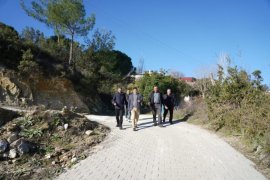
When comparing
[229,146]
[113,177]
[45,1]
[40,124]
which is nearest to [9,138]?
[40,124]

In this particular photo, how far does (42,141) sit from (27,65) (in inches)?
502

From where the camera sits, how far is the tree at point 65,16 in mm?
27672

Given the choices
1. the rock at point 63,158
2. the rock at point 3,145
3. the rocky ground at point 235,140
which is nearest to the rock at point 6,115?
the rock at point 3,145

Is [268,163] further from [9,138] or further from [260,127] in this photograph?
[9,138]

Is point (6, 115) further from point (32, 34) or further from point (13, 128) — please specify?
point (32, 34)

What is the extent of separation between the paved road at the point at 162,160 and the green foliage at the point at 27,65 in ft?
39.4

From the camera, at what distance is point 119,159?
8523mm

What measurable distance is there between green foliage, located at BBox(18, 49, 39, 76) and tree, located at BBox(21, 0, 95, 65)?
21.1ft

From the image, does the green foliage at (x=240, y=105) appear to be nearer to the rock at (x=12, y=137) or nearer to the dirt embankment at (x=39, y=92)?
the rock at (x=12, y=137)

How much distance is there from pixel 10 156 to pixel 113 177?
3.58 meters

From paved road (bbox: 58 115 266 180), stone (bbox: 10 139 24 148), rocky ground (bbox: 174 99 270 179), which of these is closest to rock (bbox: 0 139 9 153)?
stone (bbox: 10 139 24 148)

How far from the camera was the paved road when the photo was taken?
23.9 feet

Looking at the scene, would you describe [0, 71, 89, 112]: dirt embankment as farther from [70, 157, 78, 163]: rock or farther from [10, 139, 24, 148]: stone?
[70, 157, 78, 163]: rock

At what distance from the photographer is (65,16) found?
27797 mm
